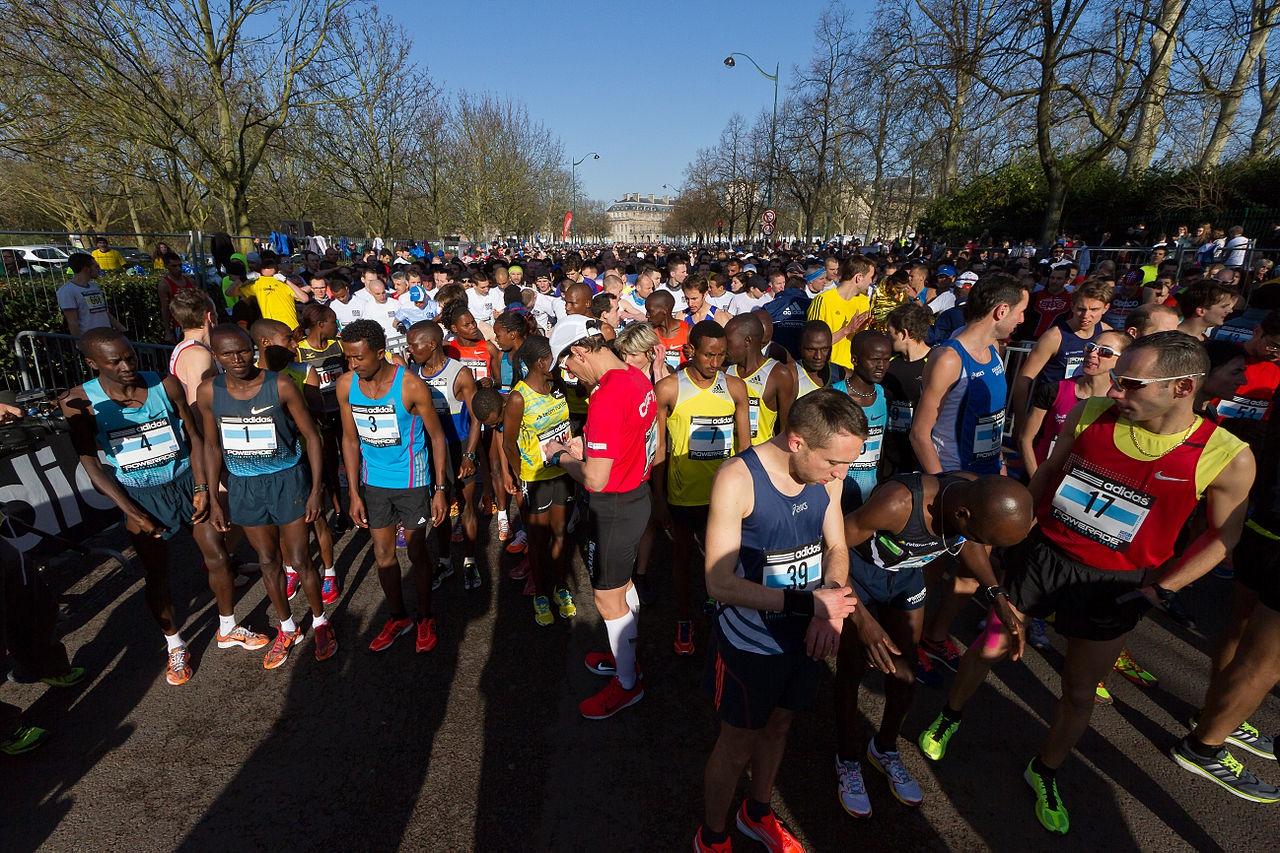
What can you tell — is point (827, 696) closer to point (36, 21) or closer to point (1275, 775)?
point (1275, 775)

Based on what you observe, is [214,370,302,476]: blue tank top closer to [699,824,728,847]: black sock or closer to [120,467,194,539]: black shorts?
[120,467,194,539]: black shorts

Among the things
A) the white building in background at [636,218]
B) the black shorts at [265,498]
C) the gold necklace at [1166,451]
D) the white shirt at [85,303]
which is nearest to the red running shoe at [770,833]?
the gold necklace at [1166,451]

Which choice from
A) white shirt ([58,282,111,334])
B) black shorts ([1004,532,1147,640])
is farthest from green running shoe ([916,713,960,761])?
white shirt ([58,282,111,334])

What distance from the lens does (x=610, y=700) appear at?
3.57 metres

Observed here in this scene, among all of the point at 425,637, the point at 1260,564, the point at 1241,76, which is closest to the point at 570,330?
the point at 425,637

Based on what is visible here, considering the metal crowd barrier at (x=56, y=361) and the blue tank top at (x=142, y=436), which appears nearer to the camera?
the blue tank top at (x=142, y=436)

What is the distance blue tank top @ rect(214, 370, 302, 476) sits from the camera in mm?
3742

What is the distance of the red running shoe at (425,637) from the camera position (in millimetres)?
4066

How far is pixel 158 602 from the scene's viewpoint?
3.85m

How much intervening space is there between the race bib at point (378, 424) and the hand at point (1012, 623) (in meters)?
3.43

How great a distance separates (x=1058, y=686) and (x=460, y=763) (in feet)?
11.8

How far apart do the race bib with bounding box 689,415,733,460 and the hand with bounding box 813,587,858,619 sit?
1741 millimetres

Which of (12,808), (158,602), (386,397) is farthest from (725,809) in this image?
(158,602)

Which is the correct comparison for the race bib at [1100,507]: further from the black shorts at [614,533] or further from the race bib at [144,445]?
the race bib at [144,445]
